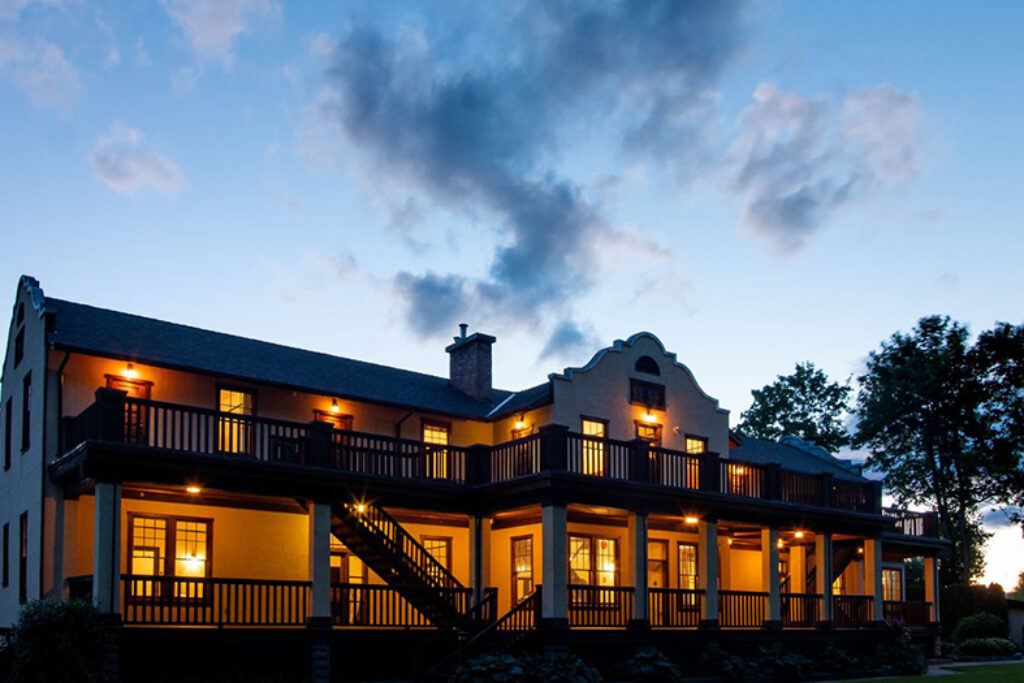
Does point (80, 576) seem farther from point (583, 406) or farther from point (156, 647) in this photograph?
point (583, 406)

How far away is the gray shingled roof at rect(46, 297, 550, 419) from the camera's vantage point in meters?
26.0

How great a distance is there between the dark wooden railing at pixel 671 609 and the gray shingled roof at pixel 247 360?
6767 millimetres

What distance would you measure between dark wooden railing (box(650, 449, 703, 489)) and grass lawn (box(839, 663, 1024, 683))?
697 centimetres

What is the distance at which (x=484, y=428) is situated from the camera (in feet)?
109

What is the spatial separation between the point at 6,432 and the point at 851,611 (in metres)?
25.3

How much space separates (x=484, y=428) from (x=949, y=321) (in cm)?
3917

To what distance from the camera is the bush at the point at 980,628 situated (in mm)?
46250

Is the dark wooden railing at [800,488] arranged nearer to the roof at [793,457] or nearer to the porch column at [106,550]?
the roof at [793,457]

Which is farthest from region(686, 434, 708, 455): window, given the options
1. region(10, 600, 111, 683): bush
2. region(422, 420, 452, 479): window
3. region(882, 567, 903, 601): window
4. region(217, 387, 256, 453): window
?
region(10, 600, 111, 683): bush

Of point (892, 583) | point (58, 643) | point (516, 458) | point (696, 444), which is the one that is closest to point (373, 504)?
point (516, 458)

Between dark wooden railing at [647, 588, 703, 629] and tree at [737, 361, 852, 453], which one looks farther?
tree at [737, 361, 852, 453]

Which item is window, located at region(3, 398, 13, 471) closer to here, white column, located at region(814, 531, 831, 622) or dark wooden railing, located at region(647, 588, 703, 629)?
dark wooden railing, located at region(647, 588, 703, 629)

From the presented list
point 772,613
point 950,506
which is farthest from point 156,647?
point 950,506

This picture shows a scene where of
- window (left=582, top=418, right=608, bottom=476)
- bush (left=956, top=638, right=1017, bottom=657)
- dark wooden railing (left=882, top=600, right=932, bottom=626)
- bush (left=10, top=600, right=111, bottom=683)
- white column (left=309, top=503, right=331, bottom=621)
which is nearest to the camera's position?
bush (left=10, top=600, right=111, bottom=683)
